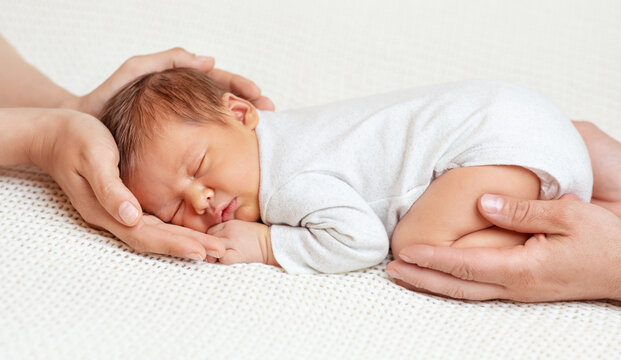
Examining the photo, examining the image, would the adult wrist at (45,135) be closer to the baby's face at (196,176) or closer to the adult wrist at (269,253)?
the baby's face at (196,176)

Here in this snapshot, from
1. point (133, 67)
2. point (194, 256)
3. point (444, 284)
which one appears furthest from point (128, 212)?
point (444, 284)

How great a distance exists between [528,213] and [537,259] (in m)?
0.08

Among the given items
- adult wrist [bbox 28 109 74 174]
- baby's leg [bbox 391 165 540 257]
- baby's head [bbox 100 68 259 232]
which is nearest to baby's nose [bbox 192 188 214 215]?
baby's head [bbox 100 68 259 232]

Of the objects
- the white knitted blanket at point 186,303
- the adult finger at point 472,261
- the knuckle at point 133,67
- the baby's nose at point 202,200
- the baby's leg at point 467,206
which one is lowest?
the white knitted blanket at point 186,303

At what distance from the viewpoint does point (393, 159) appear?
1323 mm

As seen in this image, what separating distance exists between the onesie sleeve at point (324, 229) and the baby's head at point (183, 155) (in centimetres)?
10

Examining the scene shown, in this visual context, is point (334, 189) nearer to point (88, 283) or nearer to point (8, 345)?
point (88, 283)

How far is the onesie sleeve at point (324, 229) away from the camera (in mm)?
1243

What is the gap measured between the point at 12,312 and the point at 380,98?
0.84 metres

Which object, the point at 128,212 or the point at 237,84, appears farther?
the point at 237,84

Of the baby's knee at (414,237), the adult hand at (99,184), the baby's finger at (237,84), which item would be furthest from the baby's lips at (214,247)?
the baby's finger at (237,84)

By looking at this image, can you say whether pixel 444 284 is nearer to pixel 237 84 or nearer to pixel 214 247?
pixel 214 247

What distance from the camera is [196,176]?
133cm

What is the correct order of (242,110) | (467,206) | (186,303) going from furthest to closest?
(242,110), (467,206), (186,303)
